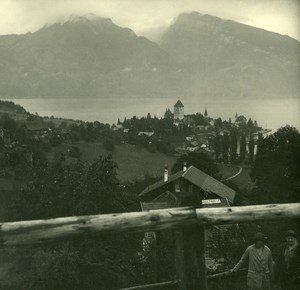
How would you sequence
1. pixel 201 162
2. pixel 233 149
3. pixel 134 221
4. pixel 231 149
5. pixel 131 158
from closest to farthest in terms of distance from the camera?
1. pixel 134 221
2. pixel 201 162
3. pixel 131 158
4. pixel 233 149
5. pixel 231 149

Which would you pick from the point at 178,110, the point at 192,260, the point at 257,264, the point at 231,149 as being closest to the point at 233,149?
the point at 231,149

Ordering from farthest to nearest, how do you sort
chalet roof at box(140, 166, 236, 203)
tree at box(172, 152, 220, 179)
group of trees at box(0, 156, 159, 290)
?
tree at box(172, 152, 220, 179) < chalet roof at box(140, 166, 236, 203) < group of trees at box(0, 156, 159, 290)

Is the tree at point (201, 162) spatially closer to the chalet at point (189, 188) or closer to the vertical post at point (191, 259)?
the chalet at point (189, 188)

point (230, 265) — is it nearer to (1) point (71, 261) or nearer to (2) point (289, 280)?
(2) point (289, 280)

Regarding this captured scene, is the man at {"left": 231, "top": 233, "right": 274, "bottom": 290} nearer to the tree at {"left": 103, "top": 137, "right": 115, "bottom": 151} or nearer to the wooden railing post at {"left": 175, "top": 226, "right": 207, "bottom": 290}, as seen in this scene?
the wooden railing post at {"left": 175, "top": 226, "right": 207, "bottom": 290}

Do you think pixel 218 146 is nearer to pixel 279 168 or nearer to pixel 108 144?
pixel 108 144

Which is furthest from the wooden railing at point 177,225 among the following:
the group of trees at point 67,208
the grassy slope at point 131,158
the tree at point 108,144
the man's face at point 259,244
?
the tree at point 108,144

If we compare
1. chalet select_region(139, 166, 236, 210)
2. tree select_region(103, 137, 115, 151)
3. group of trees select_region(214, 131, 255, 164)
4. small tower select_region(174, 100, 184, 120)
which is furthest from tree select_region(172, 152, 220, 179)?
small tower select_region(174, 100, 184, 120)
